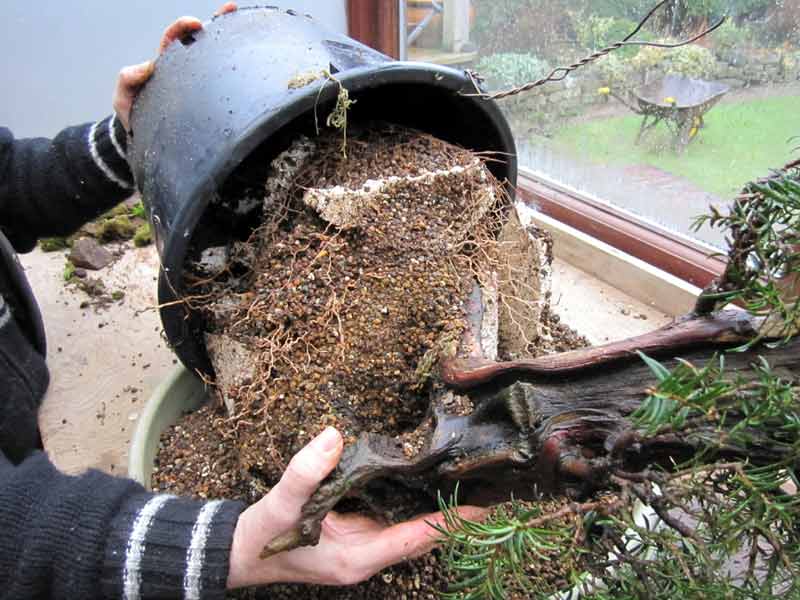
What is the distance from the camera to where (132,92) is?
852 mm

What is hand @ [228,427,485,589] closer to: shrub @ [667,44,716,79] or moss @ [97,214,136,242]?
shrub @ [667,44,716,79]

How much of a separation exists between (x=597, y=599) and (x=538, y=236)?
1.74ft

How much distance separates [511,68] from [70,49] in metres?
1.29

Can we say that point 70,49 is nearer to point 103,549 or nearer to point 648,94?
point 648,94

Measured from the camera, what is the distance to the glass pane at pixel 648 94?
3.67 ft

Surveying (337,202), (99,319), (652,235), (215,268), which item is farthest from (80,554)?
(652,235)

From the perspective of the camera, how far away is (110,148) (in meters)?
1.07

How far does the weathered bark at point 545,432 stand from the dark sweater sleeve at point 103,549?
0.41ft

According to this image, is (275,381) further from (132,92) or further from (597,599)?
(132,92)

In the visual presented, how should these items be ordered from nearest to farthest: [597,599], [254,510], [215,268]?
[597,599], [254,510], [215,268]

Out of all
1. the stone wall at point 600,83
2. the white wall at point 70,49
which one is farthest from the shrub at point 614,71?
the white wall at point 70,49

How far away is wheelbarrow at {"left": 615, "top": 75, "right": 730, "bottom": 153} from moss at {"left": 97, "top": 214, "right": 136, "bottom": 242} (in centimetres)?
132

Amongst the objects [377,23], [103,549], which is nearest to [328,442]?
[103,549]

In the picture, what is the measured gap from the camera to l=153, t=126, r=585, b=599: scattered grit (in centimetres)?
65
